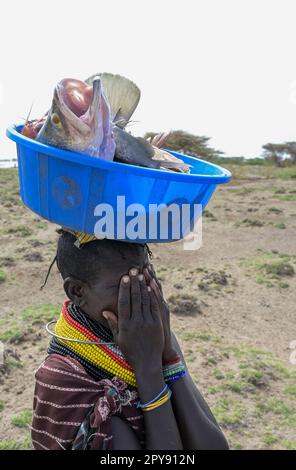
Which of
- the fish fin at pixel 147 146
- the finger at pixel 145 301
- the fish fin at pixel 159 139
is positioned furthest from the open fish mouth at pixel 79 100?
the finger at pixel 145 301

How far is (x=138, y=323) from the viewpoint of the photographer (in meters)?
1.26

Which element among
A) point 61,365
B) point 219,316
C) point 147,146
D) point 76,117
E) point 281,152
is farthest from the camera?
point 281,152

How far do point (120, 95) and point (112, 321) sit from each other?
561mm

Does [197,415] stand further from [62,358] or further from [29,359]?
[29,359]

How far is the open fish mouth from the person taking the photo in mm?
1135

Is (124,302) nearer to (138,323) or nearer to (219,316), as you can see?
(138,323)

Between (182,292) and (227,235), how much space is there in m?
2.91

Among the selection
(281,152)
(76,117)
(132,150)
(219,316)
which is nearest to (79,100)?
(76,117)

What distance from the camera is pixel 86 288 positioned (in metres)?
1.35

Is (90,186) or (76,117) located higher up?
(76,117)

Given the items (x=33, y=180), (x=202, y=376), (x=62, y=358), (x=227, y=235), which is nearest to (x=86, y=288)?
(x=62, y=358)

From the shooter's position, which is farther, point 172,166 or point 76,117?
point 172,166

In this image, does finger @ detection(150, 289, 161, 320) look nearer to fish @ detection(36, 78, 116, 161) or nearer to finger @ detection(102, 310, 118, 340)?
finger @ detection(102, 310, 118, 340)
